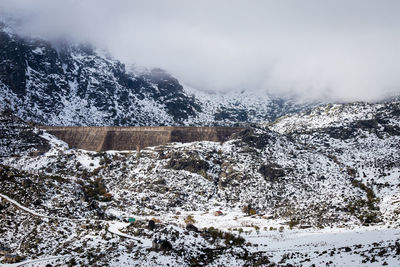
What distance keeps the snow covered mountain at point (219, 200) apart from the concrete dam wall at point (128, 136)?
27.2 ft

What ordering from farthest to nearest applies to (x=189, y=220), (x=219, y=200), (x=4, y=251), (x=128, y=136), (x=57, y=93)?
(x=57, y=93) → (x=128, y=136) → (x=219, y=200) → (x=189, y=220) → (x=4, y=251)

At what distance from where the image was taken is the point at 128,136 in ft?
396

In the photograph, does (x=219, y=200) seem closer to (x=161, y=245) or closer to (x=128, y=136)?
(x=161, y=245)

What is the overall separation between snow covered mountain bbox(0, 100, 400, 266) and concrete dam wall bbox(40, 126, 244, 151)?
8.28m

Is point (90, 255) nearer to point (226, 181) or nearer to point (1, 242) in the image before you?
point (1, 242)

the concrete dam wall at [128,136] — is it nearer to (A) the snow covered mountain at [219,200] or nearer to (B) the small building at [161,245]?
(A) the snow covered mountain at [219,200]

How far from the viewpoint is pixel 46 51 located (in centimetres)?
19000

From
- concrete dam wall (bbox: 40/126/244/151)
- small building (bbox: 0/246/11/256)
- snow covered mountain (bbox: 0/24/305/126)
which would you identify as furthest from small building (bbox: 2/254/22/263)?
snow covered mountain (bbox: 0/24/305/126)

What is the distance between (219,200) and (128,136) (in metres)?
48.6

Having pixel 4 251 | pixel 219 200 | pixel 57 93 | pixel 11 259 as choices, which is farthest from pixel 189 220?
pixel 57 93

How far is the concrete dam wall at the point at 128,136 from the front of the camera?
4616 inches

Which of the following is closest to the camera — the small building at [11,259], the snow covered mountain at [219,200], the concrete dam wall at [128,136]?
the small building at [11,259]

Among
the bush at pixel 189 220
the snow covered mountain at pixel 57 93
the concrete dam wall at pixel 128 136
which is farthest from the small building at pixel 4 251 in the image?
the snow covered mountain at pixel 57 93

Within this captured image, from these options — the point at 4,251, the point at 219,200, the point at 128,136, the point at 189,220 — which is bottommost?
the point at 219,200
